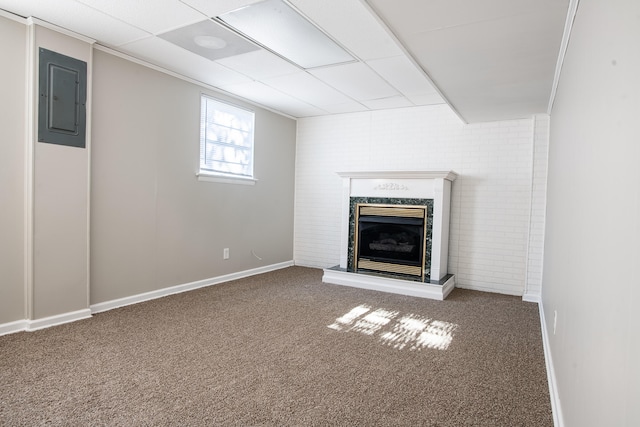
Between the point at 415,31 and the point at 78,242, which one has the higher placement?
the point at 415,31

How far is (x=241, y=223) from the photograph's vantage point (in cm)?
506

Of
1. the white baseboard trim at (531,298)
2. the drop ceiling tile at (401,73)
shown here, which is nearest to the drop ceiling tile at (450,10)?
the drop ceiling tile at (401,73)

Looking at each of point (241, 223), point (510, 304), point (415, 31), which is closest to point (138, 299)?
point (241, 223)

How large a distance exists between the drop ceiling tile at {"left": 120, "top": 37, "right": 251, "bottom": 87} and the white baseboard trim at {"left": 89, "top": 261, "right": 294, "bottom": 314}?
232 centimetres

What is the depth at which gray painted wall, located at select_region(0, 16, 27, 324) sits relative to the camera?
2.83 meters

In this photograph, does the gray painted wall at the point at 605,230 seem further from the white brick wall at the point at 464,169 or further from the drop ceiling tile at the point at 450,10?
the white brick wall at the point at 464,169

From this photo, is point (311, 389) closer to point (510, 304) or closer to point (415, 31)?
point (415, 31)

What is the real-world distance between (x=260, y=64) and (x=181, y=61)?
2.54 ft

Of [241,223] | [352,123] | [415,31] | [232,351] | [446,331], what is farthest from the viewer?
[352,123]

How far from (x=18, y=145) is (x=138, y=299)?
5.63ft

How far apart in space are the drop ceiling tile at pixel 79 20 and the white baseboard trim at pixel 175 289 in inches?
92.0

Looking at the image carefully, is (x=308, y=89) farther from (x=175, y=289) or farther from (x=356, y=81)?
(x=175, y=289)

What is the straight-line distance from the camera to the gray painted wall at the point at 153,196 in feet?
11.4

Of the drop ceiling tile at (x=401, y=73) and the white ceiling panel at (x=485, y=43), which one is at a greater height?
the drop ceiling tile at (x=401, y=73)
